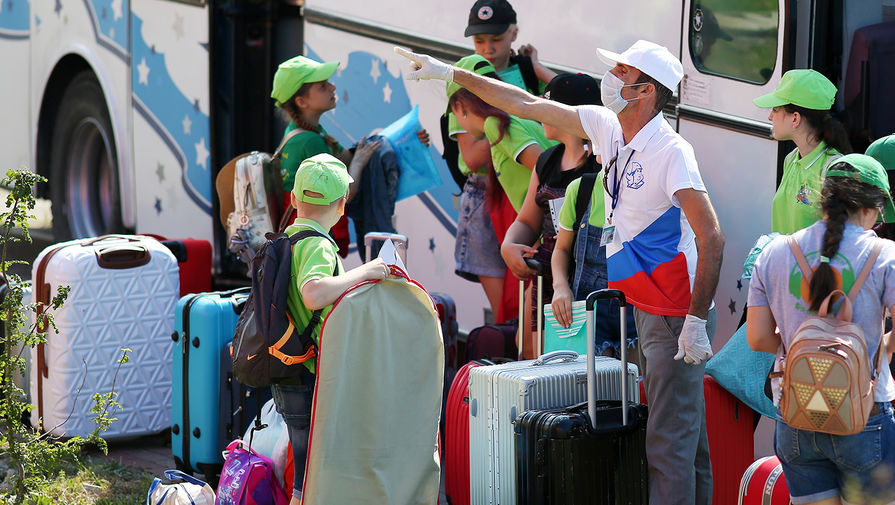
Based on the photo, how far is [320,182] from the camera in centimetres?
377

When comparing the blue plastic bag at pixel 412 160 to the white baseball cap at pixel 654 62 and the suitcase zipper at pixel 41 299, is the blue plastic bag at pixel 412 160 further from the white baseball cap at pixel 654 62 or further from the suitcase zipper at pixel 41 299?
the white baseball cap at pixel 654 62

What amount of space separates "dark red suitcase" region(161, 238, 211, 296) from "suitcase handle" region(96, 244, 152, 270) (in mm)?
556

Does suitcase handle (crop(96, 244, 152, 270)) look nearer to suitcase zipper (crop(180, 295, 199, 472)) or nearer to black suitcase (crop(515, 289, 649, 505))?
suitcase zipper (crop(180, 295, 199, 472))

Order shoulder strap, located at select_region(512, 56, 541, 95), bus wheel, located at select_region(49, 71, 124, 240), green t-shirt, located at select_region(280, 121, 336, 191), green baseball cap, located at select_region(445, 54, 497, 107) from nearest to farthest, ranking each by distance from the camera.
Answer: green baseball cap, located at select_region(445, 54, 497, 107)
shoulder strap, located at select_region(512, 56, 541, 95)
green t-shirt, located at select_region(280, 121, 336, 191)
bus wheel, located at select_region(49, 71, 124, 240)

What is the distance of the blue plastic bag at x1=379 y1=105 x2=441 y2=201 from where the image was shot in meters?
5.88

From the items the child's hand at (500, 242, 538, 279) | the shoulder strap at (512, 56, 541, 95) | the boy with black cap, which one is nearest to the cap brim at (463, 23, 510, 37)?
the boy with black cap

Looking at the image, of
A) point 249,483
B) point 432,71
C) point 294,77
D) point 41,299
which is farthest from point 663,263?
point 41,299

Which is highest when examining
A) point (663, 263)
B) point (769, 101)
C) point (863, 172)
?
point (769, 101)

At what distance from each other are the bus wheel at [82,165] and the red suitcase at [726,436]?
19.0ft

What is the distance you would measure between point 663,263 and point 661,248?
0.16 ft

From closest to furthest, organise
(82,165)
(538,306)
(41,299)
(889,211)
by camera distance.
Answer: (889,211), (538,306), (41,299), (82,165)

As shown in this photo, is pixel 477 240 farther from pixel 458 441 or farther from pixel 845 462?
pixel 845 462

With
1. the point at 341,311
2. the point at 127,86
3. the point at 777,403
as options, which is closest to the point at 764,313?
the point at 777,403

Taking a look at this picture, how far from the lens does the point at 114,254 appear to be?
5516 millimetres
